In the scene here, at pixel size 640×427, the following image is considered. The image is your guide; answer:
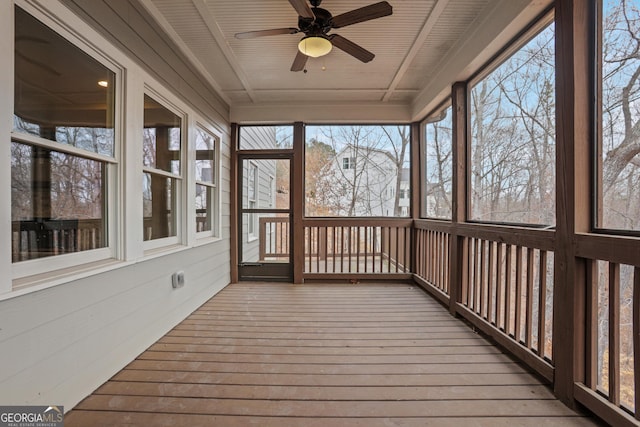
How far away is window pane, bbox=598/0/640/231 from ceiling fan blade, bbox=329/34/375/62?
1.48 metres

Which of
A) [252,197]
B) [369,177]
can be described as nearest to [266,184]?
[252,197]

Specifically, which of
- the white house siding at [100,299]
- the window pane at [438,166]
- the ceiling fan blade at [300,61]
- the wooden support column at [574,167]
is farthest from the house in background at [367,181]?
the wooden support column at [574,167]

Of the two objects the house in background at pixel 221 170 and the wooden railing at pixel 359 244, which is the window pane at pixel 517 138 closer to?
the house in background at pixel 221 170

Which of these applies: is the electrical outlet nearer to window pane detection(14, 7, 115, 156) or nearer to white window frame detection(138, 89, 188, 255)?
white window frame detection(138, 89, 188, 255)

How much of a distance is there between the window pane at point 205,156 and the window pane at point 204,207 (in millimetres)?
116

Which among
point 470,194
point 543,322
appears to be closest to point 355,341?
point 543,322

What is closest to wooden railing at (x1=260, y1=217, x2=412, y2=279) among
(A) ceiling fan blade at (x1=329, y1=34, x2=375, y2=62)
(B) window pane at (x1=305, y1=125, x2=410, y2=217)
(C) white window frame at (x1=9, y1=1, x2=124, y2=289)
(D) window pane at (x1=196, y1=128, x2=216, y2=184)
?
(B) window pane at (x1=305, y1=125, x2=410, y2=217)

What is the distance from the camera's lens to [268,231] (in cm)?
444

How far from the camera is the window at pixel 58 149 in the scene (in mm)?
1421

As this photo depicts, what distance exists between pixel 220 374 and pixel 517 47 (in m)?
→ 3.19

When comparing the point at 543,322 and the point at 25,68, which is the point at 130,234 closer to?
the point at 25,68

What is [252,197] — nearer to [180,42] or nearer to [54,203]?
[180,42]

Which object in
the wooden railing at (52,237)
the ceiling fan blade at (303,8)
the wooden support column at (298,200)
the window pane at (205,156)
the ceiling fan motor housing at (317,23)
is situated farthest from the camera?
the wooden support column at (298,200)

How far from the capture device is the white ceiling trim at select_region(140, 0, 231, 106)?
7.34ft
